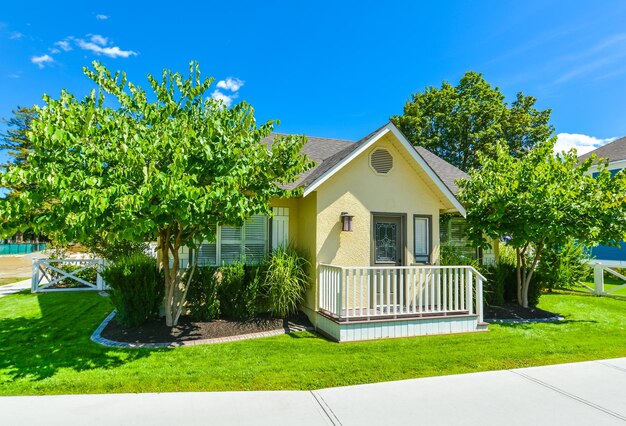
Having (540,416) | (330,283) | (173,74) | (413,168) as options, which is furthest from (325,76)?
(540,416)

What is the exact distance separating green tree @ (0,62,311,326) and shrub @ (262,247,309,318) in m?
1.93

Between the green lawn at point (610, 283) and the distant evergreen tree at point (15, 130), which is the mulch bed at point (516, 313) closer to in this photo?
the green lawn at point (610, 283)

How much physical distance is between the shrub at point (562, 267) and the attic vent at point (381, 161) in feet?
27.1

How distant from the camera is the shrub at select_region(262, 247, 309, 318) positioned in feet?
28.1

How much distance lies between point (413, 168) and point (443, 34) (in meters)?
10.4

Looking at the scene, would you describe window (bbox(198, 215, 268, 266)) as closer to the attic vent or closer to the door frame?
the door frame

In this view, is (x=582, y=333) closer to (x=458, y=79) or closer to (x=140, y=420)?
(x=140, y=420)

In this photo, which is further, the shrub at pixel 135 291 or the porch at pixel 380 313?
the shrub at pixel 135 291

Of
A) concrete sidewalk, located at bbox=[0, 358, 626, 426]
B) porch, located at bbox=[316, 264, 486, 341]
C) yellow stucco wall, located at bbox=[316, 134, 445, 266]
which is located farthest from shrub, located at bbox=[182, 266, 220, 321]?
concrete sidewalk, located at bbox=[0, 358, 626, 426]

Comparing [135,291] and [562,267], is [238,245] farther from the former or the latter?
[562,267]

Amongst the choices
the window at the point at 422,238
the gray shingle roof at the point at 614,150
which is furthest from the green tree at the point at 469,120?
the window at the point at 422,238

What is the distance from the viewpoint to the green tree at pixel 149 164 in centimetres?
542

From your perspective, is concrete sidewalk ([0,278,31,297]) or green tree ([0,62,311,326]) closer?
green tree ([0,62,311,326])

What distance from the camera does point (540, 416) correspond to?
13.8ft
